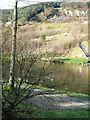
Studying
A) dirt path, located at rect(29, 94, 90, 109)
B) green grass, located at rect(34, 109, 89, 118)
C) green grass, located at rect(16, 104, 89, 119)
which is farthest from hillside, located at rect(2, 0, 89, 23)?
green grass, located at rect(34, 109, 89, 118)

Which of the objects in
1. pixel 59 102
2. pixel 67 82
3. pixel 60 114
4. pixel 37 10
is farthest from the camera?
pixel 37 10

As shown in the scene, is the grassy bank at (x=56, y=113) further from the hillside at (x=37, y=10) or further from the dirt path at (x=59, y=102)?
the hillside at (x=37, y=10)

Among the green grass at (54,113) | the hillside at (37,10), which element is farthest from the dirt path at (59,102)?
the hillside at (37,10)

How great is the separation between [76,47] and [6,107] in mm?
82857

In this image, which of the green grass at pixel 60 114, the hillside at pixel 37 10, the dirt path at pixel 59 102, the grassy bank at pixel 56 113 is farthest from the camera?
the hillside at pixel 37 10

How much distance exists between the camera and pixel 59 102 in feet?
44.6

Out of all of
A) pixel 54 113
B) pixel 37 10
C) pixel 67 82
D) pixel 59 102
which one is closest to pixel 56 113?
pixel 54 113

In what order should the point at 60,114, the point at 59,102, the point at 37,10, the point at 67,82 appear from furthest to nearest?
the point at 37,10 → the point at 67,82 → the point at 59,102 → the point at 60,114

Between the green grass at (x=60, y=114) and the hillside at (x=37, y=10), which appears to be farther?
the hillside at (x=37, y=10)

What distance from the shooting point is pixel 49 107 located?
39.4 feet

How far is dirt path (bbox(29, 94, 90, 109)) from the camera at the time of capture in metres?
12.4

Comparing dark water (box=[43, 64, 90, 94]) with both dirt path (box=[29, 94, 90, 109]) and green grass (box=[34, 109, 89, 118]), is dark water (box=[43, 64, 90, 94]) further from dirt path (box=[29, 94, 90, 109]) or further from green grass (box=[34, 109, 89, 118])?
green grass (box=[34, 109, 89, 118])

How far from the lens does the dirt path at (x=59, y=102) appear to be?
12.4 m

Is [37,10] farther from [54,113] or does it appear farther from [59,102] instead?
[54,113]
